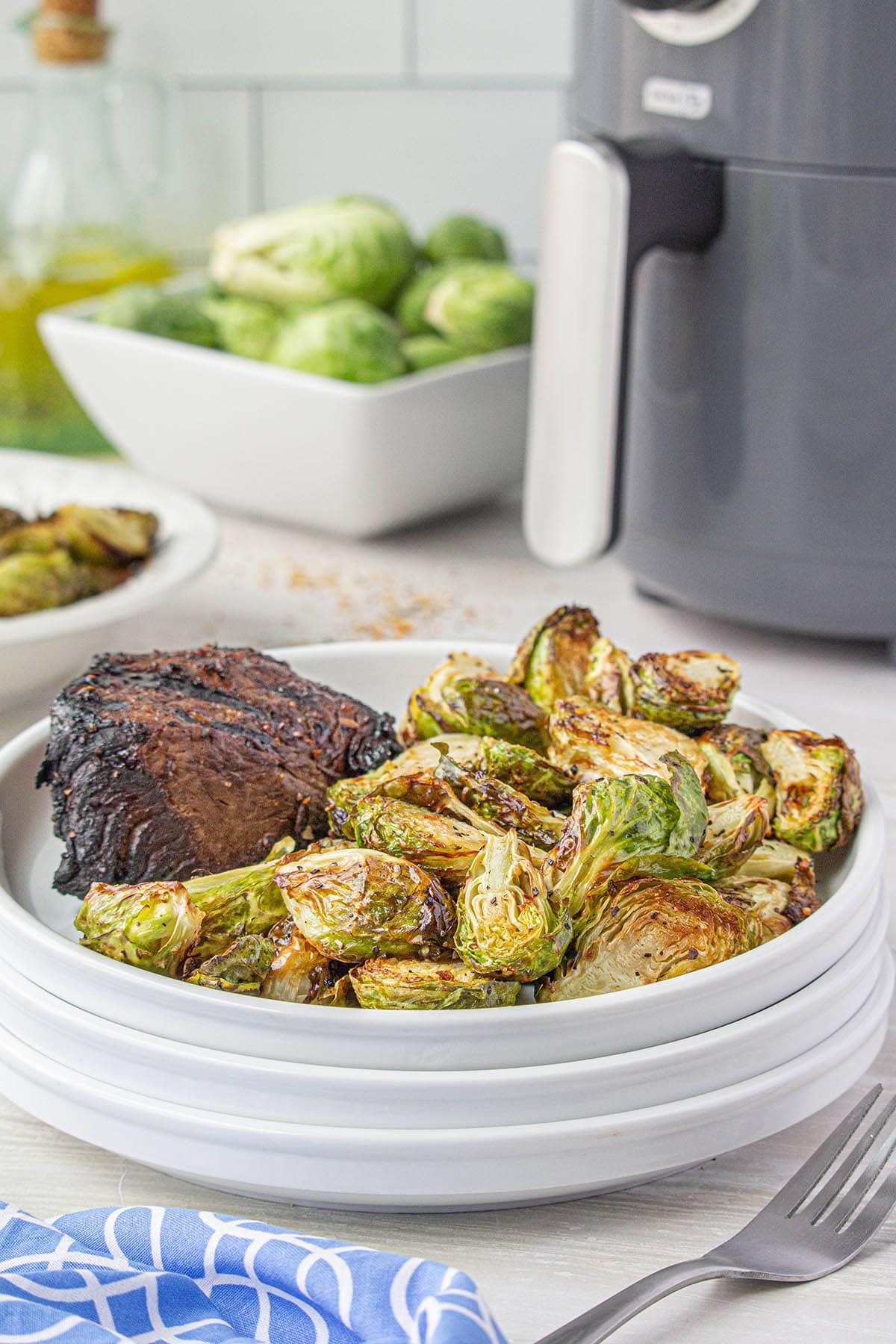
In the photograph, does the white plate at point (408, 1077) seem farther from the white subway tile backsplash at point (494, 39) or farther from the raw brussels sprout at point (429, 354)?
the white subway tile backsplash at point (494, 39)

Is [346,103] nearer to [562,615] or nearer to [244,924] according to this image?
[562,615]

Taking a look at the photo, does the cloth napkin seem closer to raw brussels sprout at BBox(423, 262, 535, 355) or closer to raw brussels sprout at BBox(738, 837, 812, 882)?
raw brussels sprout at BBox(738, 837, 812, 882)

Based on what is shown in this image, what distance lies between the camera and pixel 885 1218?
1.88 ft

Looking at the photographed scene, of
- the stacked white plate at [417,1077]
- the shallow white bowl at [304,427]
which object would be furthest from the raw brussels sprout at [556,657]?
the shallow white bowl at [304,427]

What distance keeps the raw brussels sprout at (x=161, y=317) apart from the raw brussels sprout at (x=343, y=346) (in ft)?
0.29

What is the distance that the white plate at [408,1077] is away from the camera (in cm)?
52

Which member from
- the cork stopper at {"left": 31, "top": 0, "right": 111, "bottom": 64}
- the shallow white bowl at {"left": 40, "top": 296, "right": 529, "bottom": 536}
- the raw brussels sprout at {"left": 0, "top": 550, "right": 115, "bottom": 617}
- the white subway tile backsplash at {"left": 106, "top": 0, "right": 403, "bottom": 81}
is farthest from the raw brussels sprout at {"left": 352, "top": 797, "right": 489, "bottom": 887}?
the white subway tile backsplash at {"left": 106, "top": 0, "right": 403, "bottom": 81}

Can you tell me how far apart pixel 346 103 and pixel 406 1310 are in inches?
64.6

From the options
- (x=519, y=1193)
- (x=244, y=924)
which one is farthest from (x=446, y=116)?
(x=519, y=1193)

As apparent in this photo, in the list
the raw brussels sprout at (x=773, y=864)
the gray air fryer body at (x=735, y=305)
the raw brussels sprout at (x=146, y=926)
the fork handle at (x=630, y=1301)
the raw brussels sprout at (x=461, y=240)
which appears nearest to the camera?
the fork handle at (x=630, y=1301)

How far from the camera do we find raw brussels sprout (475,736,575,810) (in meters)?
0.68

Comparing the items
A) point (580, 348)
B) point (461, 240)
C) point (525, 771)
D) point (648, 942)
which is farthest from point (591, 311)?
point (461, 240)

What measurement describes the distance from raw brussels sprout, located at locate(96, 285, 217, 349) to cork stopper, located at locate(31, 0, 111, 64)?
0.36 metres

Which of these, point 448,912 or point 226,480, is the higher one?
point 448,912
